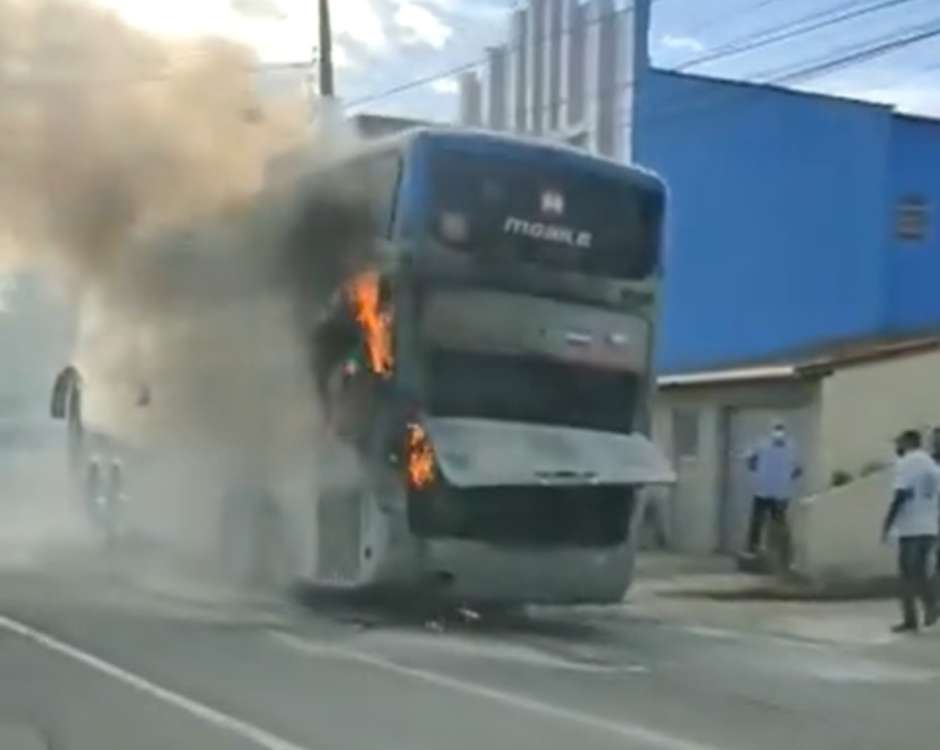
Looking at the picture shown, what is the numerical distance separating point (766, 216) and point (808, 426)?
34.8 ft

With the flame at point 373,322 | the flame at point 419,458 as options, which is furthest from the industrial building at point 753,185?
the flame at point 419,458

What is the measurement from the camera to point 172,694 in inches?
461

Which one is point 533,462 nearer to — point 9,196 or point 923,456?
point 923,456

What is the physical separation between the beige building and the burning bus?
18.7ft

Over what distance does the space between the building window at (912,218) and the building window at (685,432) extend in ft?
22.6

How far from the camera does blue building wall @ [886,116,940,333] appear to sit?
31.7 meters

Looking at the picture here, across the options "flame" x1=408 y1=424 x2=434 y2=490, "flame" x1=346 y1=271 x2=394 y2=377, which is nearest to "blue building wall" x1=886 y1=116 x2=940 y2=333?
"flame" x1=346 y1=271 x2=394 y2=377

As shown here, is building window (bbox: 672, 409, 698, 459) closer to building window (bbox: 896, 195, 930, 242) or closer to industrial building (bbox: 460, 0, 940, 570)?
industrial building (bbox: 460, 0, 940, 570)

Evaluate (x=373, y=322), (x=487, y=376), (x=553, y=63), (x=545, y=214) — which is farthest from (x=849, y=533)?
(x=553, y=63)

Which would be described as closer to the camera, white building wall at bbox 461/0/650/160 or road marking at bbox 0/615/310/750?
road marking at bbox 0/615/310/750

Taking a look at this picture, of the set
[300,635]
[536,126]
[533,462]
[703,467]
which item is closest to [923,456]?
[533,462]

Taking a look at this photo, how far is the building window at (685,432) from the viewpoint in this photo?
26609 mm

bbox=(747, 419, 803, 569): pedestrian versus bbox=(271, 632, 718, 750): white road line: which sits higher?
bbox=(747, 419, 803, 569): pedestrian

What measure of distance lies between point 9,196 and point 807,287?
51.6 feet
